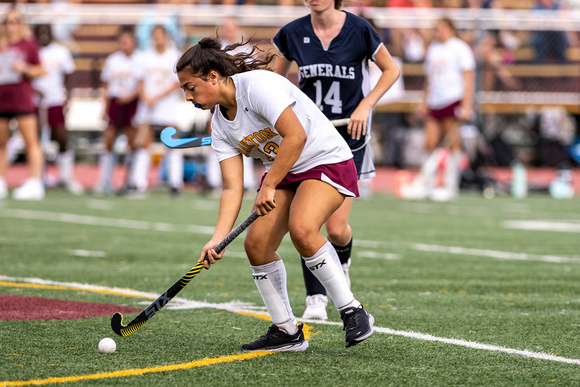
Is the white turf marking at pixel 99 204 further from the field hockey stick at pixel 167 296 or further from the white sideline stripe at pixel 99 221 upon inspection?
the field hockey stick at pixel 167 296

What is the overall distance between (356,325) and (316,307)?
42.9 inches

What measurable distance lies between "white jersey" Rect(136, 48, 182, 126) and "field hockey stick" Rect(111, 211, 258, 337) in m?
9.89

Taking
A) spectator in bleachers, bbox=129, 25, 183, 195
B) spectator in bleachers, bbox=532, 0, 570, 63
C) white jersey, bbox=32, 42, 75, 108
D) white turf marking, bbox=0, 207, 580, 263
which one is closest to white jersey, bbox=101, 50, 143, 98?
spectator in bleachers, bbox=129, 25, 183, 195

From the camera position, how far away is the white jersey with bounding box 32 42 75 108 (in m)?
14.7

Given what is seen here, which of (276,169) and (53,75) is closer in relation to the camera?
(276,169)

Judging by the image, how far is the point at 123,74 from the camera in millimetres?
14555

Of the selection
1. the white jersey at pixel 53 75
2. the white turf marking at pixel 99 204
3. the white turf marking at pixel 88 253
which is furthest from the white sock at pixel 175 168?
the white turf marking at pixel 88 253

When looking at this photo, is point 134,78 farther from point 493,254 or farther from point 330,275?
point 330,275

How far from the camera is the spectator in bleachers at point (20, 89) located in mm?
13188

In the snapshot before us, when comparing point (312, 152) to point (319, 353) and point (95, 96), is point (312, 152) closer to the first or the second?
point (319, 353)

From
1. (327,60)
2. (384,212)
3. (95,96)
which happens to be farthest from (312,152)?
(95,96)

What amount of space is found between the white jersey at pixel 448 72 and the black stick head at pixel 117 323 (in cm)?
1016

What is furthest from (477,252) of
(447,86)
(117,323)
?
(447,86)

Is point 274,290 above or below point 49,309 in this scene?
Result: above
